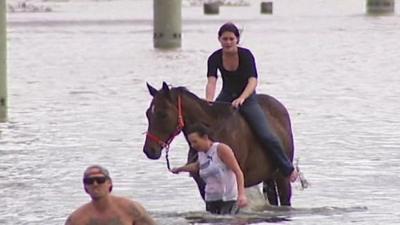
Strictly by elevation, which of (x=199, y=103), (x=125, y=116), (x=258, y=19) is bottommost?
(x=258, y=19)

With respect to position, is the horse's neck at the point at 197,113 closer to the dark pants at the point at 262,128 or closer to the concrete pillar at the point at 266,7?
the dark pants at the point at 262,128

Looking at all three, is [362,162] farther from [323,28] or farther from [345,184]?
[323,28]

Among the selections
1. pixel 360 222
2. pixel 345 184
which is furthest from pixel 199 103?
pixel 345 184

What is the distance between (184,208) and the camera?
53.0 feet

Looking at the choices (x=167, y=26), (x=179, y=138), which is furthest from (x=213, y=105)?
(x=167, y=26)

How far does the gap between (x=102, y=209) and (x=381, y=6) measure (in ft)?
195

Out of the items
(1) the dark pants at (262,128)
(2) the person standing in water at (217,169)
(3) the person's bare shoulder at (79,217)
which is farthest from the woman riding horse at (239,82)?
(3) the person's bare shoulder at (79,217)

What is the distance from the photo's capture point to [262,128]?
1455 centimetres

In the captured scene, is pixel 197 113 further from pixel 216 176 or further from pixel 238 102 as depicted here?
pixel 216 176

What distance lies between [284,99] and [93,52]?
663 inches

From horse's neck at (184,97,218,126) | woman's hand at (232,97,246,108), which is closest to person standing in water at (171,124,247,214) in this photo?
horse's neck at (184,97,218,126)

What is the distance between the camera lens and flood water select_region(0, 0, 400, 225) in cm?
1672

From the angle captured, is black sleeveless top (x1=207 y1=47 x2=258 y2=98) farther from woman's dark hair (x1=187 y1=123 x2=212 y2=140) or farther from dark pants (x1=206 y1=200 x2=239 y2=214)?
dark pants (x1=206 y1=200 x2=239 y2=214)

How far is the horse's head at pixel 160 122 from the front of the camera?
45.5 feet
